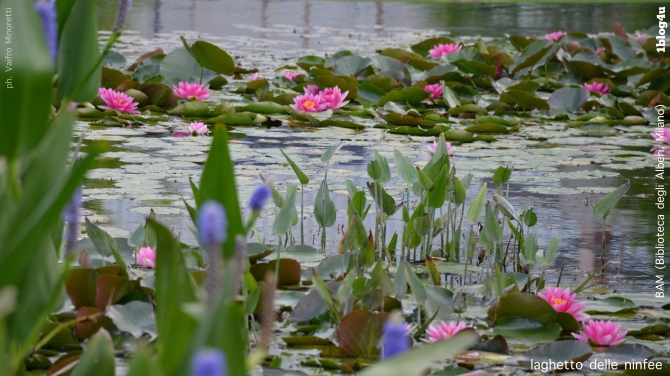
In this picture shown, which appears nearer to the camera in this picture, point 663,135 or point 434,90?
point 663,135

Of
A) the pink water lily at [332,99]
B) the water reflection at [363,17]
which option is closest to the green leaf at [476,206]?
the pink water lily at [332,99]

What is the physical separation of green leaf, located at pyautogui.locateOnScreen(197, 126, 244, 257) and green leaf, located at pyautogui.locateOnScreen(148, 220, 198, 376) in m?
0.07

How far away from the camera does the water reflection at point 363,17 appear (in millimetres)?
9359

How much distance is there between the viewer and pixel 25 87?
103 cm

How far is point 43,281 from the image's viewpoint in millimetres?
1160

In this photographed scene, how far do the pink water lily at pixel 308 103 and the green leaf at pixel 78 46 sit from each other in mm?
3072

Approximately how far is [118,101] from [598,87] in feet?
9.38

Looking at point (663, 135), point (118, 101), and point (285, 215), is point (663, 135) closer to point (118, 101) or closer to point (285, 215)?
point (118, 101)

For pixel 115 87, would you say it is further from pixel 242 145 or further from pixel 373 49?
pixel 373 49

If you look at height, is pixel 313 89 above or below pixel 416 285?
above

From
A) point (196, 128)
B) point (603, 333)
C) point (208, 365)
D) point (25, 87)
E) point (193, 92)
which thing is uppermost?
point (25, 87)

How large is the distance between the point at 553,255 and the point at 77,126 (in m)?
2.61

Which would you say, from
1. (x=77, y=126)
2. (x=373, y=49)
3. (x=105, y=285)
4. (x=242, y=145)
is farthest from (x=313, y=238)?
(x=373, y=49)

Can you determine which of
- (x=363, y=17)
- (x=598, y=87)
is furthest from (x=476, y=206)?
(x=363, y=17)
